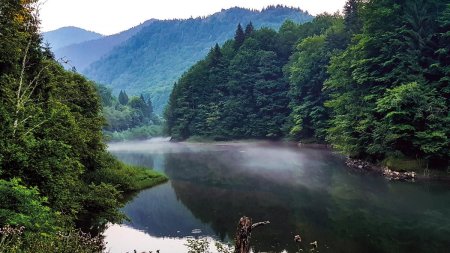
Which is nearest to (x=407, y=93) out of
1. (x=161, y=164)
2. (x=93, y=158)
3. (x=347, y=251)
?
(x=347, y=251)

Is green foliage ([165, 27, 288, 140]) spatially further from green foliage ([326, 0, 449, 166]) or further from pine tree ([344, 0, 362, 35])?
green foliage ([326, 0, 449, 166])

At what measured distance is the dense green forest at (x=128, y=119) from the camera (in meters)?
151

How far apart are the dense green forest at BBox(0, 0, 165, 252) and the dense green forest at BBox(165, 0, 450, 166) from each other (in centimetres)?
3084

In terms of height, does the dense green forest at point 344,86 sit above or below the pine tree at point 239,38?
below

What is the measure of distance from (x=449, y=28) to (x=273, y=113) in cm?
5624

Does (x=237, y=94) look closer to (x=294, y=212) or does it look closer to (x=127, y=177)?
(x=127, y=177)

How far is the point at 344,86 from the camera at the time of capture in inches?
2360

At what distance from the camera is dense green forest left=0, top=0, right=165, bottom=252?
1152 cm

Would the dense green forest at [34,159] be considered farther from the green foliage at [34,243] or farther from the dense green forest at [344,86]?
the dense green forest at [344,86]

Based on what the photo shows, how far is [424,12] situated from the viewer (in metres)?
44.7

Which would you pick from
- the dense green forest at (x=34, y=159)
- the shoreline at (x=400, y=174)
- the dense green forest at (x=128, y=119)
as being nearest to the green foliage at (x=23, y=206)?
the dense green forest at (x=34, y=159)

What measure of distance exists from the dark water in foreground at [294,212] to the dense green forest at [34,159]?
4848 mm

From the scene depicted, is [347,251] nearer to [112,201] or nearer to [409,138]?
[112,201]

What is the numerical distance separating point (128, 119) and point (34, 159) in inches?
6159
